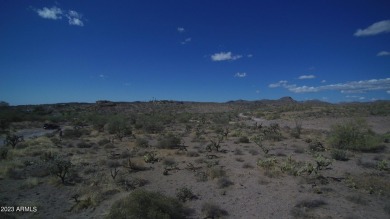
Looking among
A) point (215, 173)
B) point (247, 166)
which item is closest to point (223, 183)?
point (215, 173)

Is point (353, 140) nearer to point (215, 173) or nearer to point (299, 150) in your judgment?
point (299, 150)

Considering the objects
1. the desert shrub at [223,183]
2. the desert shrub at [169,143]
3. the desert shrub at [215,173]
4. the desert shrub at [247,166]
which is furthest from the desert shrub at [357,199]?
the desert shrub at [169,143]

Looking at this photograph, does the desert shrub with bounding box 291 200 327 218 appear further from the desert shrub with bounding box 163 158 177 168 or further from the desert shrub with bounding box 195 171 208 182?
the desert shrub with bounding box 163 158 177 168

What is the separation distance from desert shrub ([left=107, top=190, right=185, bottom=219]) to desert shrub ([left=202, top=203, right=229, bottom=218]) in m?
0.79

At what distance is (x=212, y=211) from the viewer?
10383mm

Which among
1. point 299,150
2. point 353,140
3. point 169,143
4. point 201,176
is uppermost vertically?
point 353,140

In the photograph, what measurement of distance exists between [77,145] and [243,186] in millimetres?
16784

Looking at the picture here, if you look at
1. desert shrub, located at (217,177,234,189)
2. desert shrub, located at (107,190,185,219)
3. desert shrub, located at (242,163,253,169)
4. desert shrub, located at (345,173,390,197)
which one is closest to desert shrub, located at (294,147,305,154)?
desert shrub, located at (242,163,253,169)

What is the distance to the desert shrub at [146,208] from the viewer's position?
9.16 m

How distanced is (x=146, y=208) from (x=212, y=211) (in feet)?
7.97

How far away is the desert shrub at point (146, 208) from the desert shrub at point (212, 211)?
79 centimetres

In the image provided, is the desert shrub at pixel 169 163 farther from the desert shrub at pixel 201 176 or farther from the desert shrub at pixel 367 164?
the desert shrub at pixel 367 164

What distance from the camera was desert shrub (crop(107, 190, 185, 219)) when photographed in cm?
916

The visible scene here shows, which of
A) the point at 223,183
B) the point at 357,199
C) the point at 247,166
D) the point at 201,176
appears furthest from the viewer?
the point at 247,166
